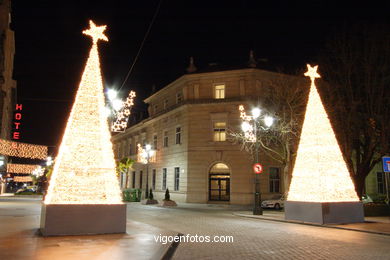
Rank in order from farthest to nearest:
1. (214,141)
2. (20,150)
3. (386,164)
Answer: (20,150) → (214,141) → (386,164)

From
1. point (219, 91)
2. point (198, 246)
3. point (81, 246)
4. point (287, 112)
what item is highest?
point (219, 91)

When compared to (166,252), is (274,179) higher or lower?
higher

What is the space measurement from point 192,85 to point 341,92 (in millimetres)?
15058

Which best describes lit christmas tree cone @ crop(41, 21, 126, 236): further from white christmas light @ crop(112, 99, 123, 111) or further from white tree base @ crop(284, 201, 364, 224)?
white tree base @ crop(284, 201, 364, 224)

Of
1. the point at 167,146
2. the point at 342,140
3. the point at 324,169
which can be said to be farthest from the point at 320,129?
the point at 167,146

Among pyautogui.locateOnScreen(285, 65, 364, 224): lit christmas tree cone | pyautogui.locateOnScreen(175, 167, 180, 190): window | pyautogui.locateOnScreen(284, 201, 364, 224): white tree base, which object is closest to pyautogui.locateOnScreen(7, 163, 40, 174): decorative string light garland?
pyautogui.locateOnScreen(175, 167, 180, 190): window

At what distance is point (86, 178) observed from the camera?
35.7 feet

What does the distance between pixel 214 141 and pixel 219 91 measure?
4861 millimetres

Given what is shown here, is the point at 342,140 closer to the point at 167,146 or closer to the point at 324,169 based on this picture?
the point at 324,169

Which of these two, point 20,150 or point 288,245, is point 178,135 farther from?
point 288,245

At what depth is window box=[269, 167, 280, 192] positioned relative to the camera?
102 feet

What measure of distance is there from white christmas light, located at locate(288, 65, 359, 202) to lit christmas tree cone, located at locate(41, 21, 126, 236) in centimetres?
856

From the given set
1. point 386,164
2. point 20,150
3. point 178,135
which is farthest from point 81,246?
point 20,150

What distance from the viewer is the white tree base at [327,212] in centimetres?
1502
